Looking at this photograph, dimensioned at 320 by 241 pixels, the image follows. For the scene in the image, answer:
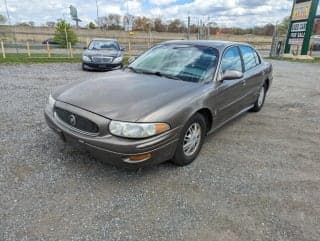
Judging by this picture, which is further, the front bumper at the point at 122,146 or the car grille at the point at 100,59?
the car grille at the point at 100,59

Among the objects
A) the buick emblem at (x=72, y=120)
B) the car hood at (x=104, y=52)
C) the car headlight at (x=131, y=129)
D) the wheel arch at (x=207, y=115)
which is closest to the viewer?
the car headlight at (x=131, y=129)

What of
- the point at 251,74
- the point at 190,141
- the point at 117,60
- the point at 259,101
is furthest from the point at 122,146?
the point at 117,60

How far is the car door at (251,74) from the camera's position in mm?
4539

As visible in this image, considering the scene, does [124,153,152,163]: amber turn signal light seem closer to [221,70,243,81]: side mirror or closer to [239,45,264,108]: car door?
[221,70,243,81]: side mirror

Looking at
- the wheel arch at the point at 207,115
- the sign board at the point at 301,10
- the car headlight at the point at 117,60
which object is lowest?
the car headlight at the point at 117,60

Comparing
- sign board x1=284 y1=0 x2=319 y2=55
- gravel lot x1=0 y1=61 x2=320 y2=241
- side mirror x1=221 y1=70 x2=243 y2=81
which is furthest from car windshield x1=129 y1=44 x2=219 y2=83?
sign board x1=284 y1=0 x2=319 y2=55

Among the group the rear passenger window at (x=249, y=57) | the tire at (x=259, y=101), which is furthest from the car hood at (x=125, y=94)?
the tire at (x=259, y=101)

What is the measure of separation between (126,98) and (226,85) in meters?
1.60

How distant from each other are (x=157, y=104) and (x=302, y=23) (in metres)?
20.6

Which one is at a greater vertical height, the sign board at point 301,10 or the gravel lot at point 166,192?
the sign board at point 301,10

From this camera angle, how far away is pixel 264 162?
11.5 ft

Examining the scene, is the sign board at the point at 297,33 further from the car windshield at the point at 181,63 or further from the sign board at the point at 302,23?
the car windshield at the point at 181,63

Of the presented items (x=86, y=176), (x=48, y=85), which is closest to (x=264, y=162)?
(x=86, y=176)

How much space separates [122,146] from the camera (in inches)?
100.0
